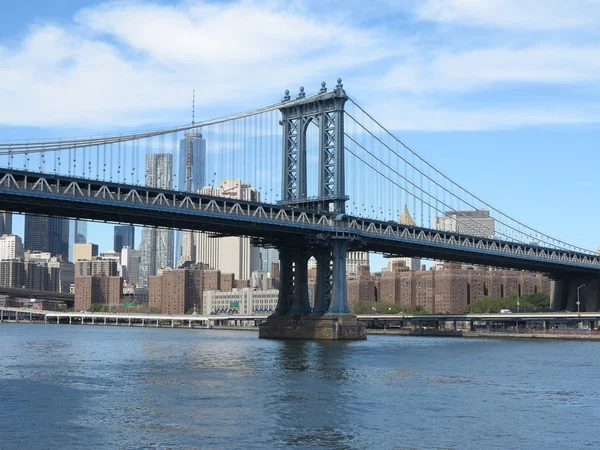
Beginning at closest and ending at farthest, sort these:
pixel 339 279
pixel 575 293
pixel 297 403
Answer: pixel 297 403
pixel 339 279
pixel 575 293

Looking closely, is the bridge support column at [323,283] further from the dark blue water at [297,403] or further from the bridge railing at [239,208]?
the dark blue water at [297,403]

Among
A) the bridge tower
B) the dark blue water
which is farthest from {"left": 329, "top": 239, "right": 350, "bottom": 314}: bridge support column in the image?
the dark blue water

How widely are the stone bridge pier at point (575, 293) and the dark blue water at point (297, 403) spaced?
3343 inches

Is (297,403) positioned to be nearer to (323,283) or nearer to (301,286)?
(323,283)

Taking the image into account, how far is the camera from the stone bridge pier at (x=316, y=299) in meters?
104

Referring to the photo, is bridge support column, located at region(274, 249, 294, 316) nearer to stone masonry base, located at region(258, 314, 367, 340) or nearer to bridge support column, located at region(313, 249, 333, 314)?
stone masonry base, located at region(258, 314, 367, 340)

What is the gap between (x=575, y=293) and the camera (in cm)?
15888

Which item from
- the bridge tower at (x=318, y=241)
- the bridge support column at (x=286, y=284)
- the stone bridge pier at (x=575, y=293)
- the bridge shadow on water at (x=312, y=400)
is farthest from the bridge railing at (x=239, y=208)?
the stone bridge pier at (x=575, y=293)

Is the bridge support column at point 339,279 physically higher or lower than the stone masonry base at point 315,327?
higher

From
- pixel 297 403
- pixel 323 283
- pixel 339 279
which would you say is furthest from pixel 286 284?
pixel 297 403

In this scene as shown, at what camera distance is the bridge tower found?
104 m

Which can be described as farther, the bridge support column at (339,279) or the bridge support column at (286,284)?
the bridge support column at (286,284)

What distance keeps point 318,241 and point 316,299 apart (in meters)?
7.25

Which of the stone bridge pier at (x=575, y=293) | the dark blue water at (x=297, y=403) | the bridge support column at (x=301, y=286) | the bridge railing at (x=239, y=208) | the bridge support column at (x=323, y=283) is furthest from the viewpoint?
the stone bridge pier at (x=575, y=293)
